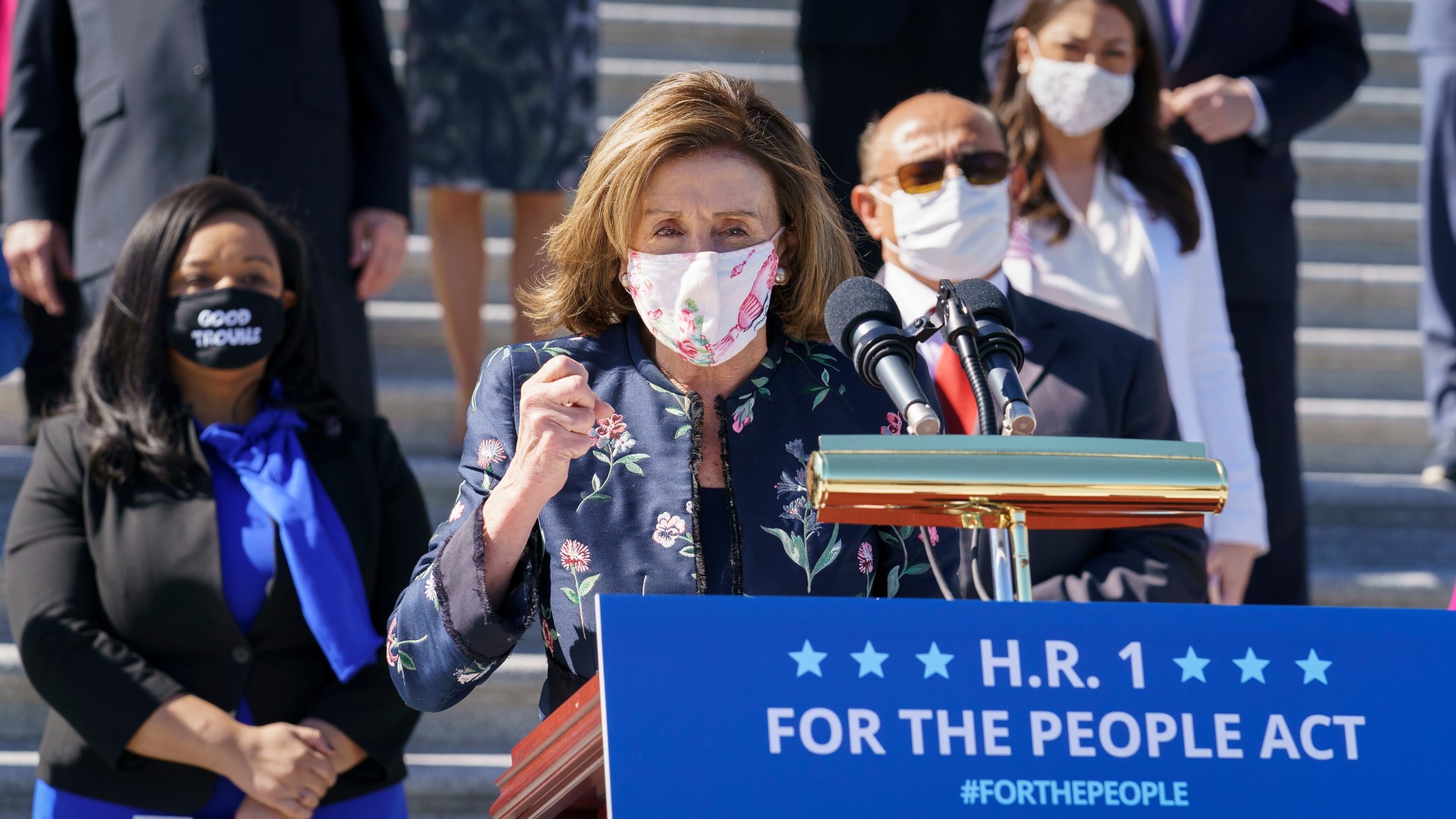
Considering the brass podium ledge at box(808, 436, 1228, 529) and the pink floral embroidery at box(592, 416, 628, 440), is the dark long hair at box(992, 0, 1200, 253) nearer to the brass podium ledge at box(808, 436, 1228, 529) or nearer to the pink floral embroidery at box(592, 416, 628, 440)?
the pink floral embroidery at box(592, 416, 628, 440)

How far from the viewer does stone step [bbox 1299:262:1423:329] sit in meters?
6.48

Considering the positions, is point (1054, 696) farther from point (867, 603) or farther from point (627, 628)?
point (627, 628)

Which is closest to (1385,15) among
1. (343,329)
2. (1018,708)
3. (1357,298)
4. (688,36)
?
(1357,298)

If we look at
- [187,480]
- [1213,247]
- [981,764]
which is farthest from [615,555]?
[1213,247]

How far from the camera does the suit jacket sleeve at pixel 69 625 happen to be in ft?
10.5

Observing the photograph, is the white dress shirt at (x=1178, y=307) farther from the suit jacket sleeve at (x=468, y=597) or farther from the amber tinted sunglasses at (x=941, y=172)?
the suit jacket sleeve at (x=468, y=597)

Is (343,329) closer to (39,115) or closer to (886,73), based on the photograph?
(39,115)

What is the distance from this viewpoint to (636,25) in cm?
729

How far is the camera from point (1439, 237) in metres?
5.72

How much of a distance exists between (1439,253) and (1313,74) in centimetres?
135

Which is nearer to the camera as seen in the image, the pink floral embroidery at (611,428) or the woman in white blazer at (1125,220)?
the pink floral embroidery at (611,428)

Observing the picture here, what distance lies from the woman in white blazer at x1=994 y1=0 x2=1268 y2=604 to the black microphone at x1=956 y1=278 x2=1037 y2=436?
215 centimetres

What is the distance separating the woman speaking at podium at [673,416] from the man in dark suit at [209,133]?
2240 mm

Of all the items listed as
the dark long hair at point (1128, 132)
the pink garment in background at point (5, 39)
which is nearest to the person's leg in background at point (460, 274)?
the pink garment in background at point (5, 39)
